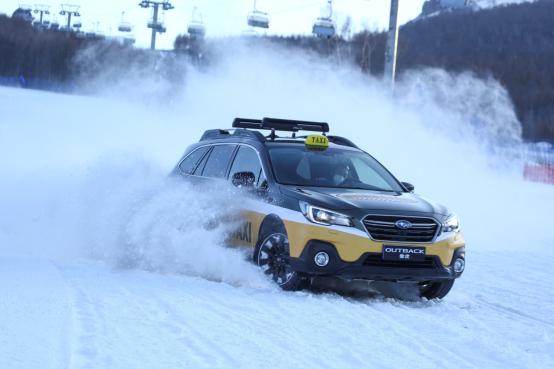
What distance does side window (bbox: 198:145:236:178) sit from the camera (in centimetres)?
987

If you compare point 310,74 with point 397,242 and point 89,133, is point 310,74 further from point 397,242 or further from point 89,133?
point 397,242

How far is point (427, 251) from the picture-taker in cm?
827

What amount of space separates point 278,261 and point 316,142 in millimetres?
1666

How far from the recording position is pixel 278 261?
8484mm

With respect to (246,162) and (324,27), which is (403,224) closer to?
(246,162)

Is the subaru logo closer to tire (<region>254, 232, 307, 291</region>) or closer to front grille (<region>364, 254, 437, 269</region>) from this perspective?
front grille (<region>364, 254, 437, 269</region>)

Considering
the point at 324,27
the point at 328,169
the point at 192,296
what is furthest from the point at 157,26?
the point at 192,296

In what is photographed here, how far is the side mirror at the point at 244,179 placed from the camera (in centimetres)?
907

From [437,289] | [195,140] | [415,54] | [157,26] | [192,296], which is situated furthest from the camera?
[415,54]

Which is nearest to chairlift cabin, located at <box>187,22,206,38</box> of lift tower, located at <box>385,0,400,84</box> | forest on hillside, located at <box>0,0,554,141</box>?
forest on hillside, located at <box>0,0,554,141</box>

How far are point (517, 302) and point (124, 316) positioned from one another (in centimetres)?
415

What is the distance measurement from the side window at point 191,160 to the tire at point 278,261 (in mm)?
2105

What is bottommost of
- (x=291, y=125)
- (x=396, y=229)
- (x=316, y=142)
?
(x=396, y=229)

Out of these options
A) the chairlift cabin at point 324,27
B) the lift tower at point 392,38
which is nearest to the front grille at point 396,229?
the lift tower at point 392,38
